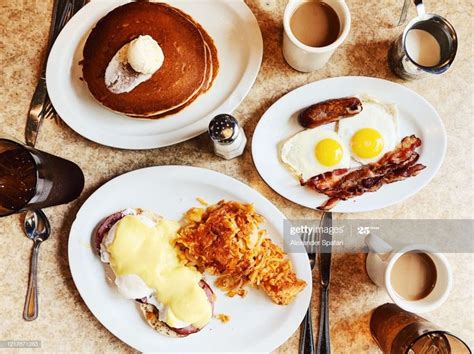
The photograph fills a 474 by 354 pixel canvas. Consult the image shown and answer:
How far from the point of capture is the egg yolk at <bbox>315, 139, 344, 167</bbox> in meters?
1.78

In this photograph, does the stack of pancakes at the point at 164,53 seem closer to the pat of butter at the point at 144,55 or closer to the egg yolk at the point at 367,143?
the pat of butter at the point at 144,55

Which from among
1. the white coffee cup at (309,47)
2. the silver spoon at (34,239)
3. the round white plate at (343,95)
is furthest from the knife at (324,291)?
the silver spoon at (34,239)

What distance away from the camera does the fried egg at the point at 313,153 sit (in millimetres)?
1786

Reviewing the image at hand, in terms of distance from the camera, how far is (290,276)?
1773 millimetres

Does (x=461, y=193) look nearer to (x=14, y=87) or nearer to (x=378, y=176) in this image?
(x=378, y=176)

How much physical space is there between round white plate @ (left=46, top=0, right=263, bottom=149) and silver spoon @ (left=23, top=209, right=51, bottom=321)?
0.35 meters

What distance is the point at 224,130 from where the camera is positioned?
166 cm

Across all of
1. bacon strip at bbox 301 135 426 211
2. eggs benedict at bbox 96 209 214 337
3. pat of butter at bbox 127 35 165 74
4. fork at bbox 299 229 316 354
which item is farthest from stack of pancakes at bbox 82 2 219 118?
fork at bbox 299 229 316 354

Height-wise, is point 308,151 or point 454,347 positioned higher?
point 308,151

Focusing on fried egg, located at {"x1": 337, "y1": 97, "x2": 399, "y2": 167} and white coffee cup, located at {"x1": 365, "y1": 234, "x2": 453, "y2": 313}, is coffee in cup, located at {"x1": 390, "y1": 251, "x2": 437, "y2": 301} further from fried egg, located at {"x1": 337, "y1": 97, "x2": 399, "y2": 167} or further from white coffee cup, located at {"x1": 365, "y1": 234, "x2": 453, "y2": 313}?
fried egg, located at {"x1": 337, "y1": 97, "x2": 399, "y2": 167}

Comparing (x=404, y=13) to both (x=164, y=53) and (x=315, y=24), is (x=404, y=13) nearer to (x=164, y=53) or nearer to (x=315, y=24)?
(x=315, y=24)

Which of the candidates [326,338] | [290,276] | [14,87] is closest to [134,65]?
[14,87]

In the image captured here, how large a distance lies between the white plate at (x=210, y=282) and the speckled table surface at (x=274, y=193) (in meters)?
0.08

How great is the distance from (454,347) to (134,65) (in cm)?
135
